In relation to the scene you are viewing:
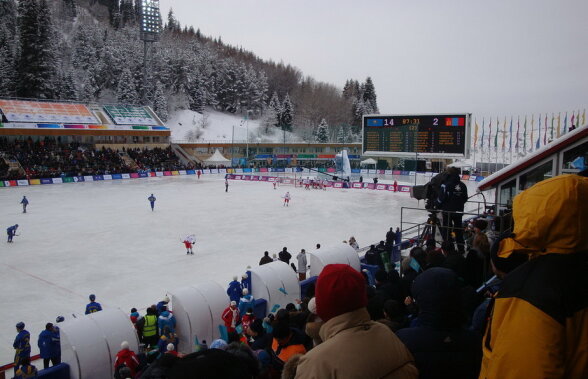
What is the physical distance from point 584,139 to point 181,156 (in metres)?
61.6

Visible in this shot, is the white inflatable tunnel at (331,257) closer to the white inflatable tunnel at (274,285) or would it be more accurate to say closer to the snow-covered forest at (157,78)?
the white inflatable tunnel at (274,285)

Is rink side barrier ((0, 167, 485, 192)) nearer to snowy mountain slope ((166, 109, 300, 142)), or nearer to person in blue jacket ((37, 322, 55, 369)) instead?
snowy mountain slope ((166, 109, 300, 142))

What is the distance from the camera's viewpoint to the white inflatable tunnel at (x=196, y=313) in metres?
8.30

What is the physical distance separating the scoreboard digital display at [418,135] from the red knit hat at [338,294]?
34144mm

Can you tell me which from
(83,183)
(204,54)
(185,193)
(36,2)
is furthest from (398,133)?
(204,54)

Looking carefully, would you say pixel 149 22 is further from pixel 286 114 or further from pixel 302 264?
pixel 302 264

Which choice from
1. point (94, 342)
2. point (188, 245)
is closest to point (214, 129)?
point (188, 245)

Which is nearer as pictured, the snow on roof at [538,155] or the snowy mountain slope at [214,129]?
the snow on roof at [538,155]

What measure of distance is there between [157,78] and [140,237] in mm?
80987

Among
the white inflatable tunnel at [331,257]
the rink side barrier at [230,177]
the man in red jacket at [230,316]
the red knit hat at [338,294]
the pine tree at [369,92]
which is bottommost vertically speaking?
the man in red jacket at [230,316]

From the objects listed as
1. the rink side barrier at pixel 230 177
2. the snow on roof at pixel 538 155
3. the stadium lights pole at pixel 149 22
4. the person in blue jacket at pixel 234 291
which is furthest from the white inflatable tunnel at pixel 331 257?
the stadium lights pole at pixel 149 22

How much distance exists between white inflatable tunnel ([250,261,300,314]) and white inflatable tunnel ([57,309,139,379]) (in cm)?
Result: 329

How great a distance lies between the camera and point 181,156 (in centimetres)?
6581

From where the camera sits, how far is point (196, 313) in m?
8.38
